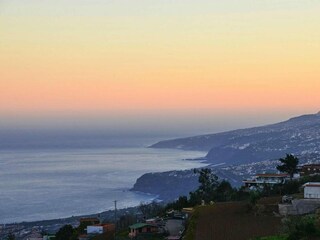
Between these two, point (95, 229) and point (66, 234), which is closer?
point (95, 229)

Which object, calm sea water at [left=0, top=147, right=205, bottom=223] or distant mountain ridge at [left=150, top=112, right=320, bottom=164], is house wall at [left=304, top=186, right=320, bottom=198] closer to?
calm sea water at [left=0, top=147, right=205, bottom=223]

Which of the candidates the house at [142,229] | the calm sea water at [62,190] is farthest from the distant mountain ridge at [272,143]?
the house at [142,229]

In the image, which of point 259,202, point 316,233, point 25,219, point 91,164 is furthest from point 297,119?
point 316,233

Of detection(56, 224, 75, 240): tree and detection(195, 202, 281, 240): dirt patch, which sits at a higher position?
detection(195, 202, 281, 240): dirt patch

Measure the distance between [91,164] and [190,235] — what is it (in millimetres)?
92804

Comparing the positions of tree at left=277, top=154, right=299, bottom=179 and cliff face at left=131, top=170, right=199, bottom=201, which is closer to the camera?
tree at left=277, top=154, right=299, bottom=179

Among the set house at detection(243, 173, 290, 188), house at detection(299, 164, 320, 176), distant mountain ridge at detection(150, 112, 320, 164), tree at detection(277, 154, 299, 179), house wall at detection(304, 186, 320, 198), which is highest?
distant mountain ridge at detection(150, 112, 320, 164)

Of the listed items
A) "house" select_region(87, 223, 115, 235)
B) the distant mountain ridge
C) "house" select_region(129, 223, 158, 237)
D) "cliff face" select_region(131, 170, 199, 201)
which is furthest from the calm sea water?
"house" select_region(129, 223, 158, 237)

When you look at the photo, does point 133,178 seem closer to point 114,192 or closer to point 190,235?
point 114,192

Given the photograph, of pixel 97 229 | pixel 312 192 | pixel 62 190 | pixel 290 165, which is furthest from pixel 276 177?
pixel 62 190

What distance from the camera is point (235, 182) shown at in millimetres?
57625

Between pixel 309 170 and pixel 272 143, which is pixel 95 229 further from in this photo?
pixel 272 143

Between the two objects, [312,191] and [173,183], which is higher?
[173,183]

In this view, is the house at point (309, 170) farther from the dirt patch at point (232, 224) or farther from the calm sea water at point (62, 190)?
the calm sea water at point (62, 190)
